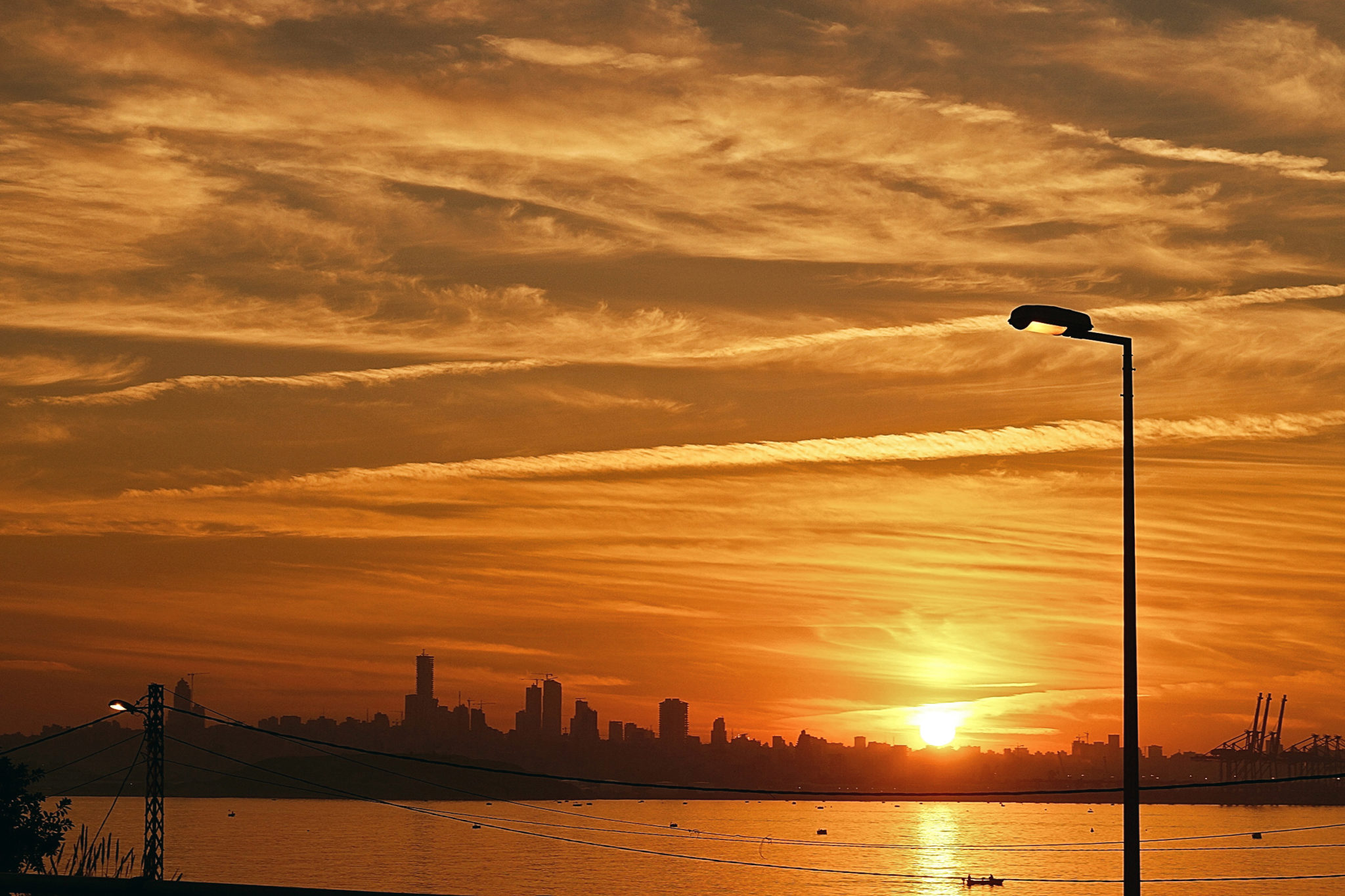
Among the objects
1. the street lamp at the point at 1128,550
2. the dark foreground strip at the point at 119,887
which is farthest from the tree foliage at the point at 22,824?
the street lamp at the point at 1128,550

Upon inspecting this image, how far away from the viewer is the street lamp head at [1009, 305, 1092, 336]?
18078mm

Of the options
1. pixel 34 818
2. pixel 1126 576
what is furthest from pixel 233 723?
pixel 1126 576

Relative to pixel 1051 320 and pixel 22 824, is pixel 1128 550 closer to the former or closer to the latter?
pixel 1051 320

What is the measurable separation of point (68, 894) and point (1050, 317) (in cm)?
1404

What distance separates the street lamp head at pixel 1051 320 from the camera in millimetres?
18078

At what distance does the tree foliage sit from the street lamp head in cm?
6373

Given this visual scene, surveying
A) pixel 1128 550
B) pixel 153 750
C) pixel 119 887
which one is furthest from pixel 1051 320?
pixel 153 750

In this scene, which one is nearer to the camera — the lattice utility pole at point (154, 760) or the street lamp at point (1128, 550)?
the street lamp at point (1128, 550)

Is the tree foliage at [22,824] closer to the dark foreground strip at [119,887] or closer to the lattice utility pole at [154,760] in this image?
the lattice utility pole at [154,760]

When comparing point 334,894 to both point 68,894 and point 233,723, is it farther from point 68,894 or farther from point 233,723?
point 233,723

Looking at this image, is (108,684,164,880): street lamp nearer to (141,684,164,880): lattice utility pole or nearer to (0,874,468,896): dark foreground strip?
(141,684,164,880): lattice utility pole

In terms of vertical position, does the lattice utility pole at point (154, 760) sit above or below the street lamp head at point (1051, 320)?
below

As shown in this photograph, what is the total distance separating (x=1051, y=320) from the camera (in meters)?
18.1

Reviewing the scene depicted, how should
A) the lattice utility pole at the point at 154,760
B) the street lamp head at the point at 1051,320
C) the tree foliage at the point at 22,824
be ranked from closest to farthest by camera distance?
the street lamp head at the point at 1051,320
the lattice utility pole at the point at 154,760
the tree foliage at the point at 22,824
